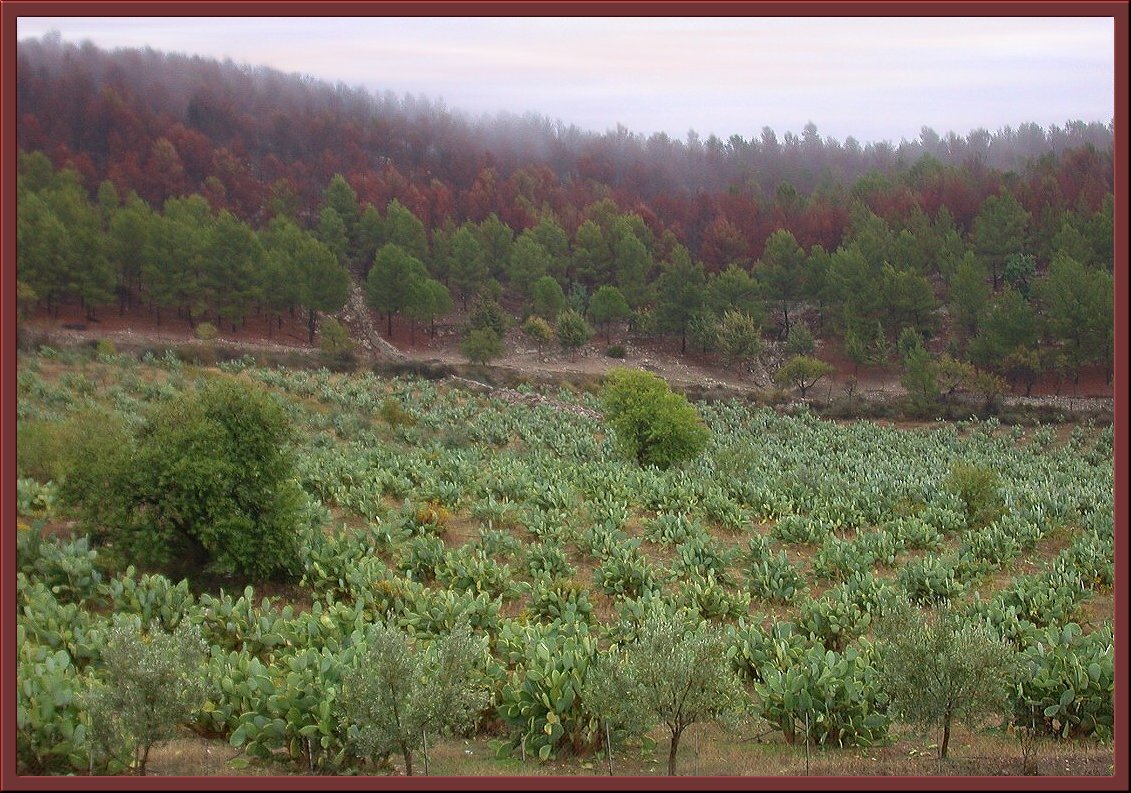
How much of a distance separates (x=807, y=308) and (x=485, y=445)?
2832 cm

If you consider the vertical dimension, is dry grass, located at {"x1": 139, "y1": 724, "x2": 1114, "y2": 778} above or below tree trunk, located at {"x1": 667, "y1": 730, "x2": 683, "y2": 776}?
below

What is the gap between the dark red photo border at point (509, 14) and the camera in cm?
751

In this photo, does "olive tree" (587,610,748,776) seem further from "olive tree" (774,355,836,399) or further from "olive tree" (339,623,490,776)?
"olive tree" (774,355,836,399)

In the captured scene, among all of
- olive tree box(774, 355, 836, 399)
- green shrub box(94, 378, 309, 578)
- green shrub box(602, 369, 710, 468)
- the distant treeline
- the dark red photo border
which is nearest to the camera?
the dark red photo border

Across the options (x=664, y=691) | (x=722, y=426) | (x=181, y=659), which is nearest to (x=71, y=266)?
(x=181, y=659)

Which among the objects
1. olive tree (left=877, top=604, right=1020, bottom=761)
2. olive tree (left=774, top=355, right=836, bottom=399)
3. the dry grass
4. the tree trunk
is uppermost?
olive tree (left=774, top=355, right=836, bottom=399)

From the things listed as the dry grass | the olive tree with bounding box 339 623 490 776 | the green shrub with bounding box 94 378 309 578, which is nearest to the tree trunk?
the dry grass

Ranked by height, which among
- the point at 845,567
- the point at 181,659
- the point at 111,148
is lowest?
the point at 845,567

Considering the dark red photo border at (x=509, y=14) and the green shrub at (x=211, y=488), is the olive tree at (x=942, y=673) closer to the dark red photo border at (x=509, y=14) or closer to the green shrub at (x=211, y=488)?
the dark red photo border at (x=509, y=14)

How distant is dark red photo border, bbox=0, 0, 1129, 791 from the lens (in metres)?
7.51

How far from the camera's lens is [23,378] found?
11445 millimetres

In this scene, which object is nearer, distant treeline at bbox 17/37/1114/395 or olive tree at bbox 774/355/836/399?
distant treeline at bbox 17/37/1114/395

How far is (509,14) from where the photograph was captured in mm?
9398

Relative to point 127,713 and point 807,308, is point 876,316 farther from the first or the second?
point 127,713
